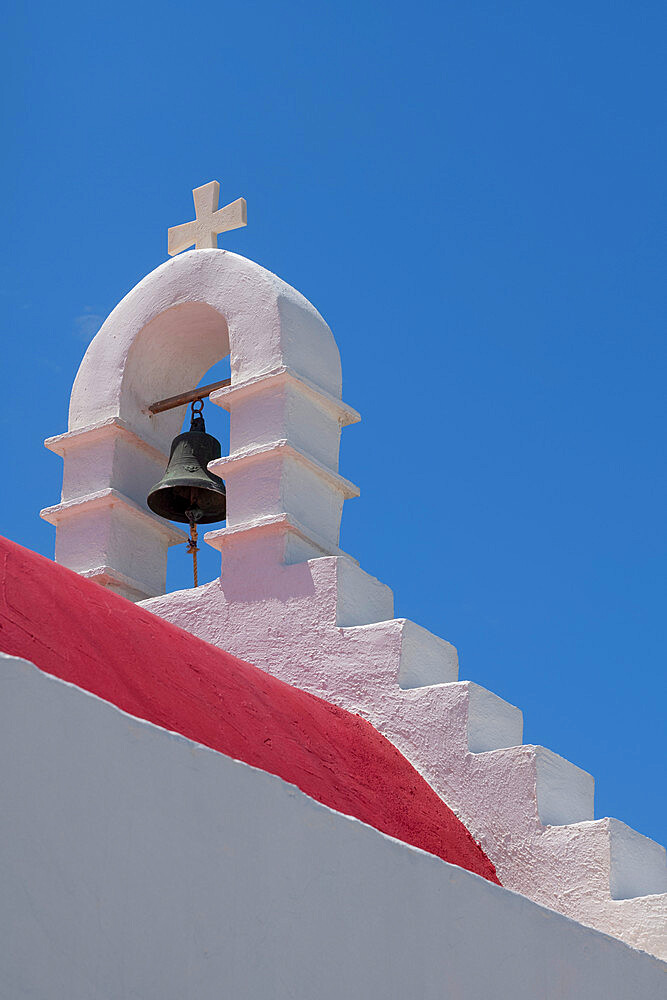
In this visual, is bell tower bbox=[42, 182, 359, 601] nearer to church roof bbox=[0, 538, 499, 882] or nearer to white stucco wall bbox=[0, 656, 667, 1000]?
church roof bbox=[0, 538, 499, 882]

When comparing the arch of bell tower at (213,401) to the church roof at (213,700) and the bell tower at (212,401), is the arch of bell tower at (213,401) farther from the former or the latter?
the church roof at (213,700)

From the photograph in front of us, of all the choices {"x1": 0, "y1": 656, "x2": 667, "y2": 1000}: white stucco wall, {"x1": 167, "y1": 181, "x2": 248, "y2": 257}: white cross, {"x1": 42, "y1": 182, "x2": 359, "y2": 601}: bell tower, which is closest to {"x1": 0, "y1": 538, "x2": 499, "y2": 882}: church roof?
{"x1": 0, "y1": 656, "x2": 667, "y2": 1000}: white stucco wall

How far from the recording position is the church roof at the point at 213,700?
3277mm

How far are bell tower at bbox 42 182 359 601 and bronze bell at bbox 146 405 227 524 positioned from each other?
0.25 feet

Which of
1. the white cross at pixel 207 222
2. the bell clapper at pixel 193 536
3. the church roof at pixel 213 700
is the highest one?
the white cross at pixel 207 222

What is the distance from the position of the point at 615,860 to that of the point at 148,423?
2.99 meters

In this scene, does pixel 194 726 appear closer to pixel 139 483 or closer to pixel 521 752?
pixel 521 752

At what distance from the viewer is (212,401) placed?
5.71 m

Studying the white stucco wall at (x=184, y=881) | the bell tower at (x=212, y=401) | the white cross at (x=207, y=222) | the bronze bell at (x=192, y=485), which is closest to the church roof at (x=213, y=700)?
the white stucco wall at (x=184, y=881)

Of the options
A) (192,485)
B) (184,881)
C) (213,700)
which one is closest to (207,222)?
(192,485)

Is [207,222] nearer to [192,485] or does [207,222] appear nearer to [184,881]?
[192,485]

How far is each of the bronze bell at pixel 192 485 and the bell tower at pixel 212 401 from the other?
0.08 m

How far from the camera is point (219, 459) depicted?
5555 mm

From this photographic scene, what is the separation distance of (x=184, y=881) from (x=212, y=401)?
11.6 feet
